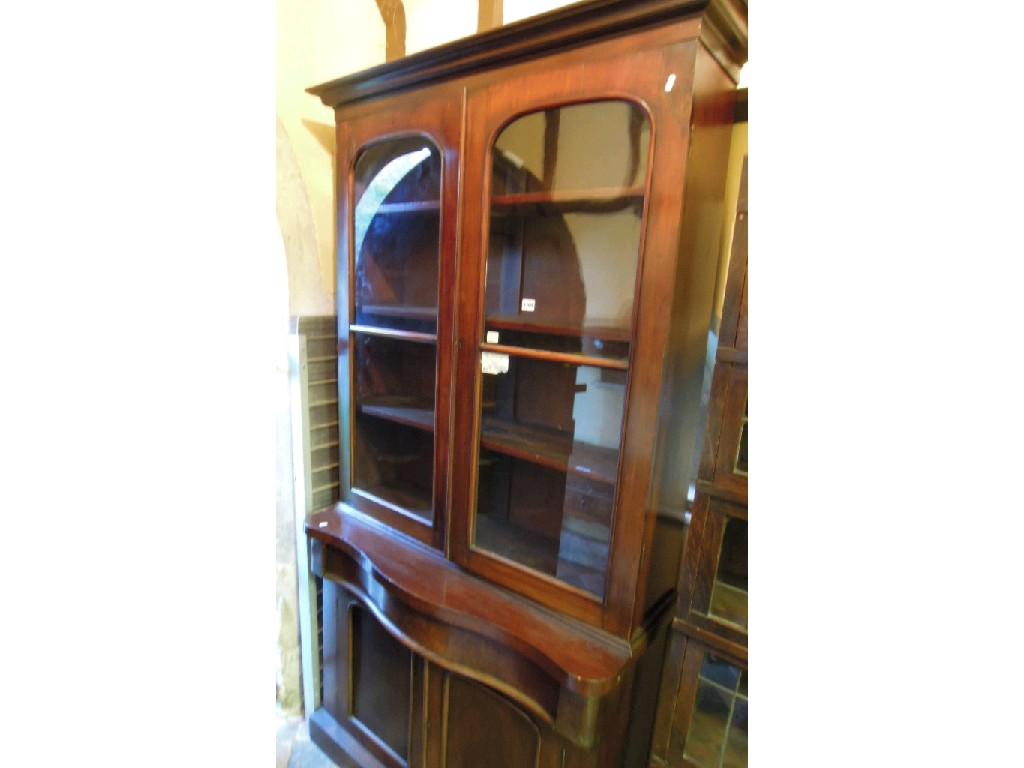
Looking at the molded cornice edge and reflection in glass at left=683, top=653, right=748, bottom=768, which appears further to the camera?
reflection in glass at left=683, top=653, right=748, bottom=768

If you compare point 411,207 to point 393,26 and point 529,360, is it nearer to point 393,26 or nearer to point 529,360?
point 529,360

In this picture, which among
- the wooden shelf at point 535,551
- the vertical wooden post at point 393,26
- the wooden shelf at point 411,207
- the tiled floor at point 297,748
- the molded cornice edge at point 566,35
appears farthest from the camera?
the tiled floor at point 297,748

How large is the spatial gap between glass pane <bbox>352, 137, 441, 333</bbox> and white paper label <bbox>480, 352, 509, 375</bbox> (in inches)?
9.4

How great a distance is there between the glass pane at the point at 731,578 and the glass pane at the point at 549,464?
22 cm

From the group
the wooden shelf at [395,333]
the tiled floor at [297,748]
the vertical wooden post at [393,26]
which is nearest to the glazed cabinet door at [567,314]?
the wooden shelf at [395,333]

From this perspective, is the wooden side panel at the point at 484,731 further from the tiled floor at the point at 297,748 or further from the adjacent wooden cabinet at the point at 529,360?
the tiled floor at the point at 297,748

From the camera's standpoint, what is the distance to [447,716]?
1.13 meters

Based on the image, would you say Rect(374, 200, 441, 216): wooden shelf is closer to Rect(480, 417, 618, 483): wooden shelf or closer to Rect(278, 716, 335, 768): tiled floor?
Rect(480, 417, 618, 483): wooden shelf

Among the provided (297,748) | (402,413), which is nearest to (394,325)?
(402,413)

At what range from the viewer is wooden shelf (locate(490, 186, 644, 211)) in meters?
0.88

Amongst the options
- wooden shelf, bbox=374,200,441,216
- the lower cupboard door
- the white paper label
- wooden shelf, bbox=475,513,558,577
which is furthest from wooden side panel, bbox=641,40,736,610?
the lower cupboard door

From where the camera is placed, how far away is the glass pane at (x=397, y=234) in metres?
1.16
